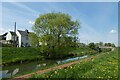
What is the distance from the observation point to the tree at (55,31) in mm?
42125

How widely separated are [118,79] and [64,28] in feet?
109

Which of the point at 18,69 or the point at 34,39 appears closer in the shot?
the point at 18,69

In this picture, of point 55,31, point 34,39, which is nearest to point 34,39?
point 34,39

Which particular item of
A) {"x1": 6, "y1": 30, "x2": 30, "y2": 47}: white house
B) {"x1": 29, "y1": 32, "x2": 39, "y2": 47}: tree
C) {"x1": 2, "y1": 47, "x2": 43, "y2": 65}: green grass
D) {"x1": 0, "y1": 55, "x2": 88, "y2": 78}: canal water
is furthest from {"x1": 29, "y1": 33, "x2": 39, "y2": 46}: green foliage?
{"x1": 6, "y1": 30, "x2": 30, "y2": 47}: white house

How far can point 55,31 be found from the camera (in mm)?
42719

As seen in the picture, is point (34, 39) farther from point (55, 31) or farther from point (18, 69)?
point (18, 69)

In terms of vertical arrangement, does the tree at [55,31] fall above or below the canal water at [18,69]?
above

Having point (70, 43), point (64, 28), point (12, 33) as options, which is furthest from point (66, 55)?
point (12, 33)

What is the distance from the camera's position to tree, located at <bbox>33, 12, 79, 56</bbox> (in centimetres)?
4212

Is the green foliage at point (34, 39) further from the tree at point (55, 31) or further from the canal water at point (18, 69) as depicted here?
the canal water at point (18, 69)

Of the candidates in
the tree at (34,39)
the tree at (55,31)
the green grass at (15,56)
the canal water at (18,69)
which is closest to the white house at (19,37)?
the green grass at (15,56)

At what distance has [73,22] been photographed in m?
44.4

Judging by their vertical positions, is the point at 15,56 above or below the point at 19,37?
below

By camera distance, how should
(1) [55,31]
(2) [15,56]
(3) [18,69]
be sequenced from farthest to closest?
(1) [55,31] < (2) [15,56] < (3) [18,69]
